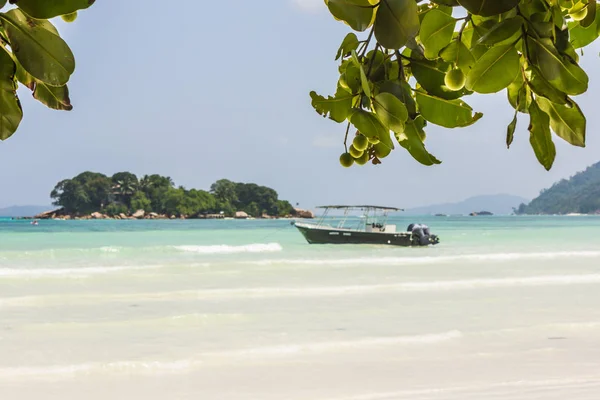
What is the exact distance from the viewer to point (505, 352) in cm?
775

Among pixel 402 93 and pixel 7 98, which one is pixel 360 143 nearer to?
pixel 402 93

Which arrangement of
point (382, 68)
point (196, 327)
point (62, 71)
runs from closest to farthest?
point (62, 71) < point (382, 68) < point (196, 327)

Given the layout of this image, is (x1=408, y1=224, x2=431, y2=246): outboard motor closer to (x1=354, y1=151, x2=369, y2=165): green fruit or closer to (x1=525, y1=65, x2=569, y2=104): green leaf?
(x1=354, y1=151, x2=369, y2=165): green fruit

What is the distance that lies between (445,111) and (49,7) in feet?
1.36

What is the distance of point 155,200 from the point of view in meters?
80.1

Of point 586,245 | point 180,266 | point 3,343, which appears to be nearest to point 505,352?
point 3,343

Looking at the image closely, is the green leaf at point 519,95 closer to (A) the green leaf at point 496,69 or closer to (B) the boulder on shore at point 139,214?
(A) the green leaf at point 496,69

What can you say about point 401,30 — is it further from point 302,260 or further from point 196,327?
point 302,260

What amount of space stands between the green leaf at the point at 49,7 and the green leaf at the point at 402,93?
0.34m

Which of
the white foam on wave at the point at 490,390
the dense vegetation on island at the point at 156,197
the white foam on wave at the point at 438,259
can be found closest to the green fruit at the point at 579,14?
the white foam on wave at the point at 490,390

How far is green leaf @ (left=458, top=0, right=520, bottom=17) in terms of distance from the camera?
385 mm

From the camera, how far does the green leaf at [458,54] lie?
0.59m

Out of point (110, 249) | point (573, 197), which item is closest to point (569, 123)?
point (110, 249)

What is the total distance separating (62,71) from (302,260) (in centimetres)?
1886
